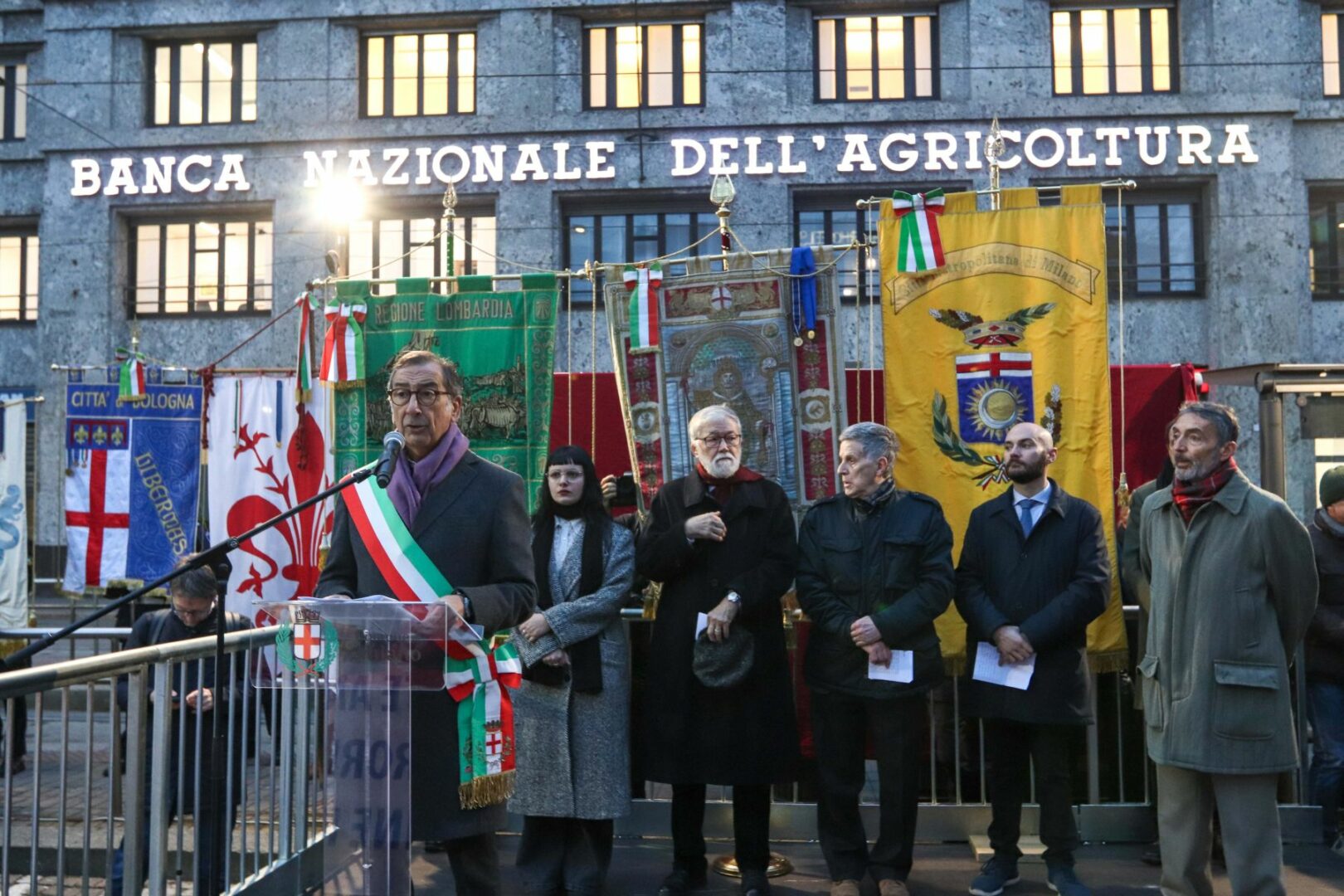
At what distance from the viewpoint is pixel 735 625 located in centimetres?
566

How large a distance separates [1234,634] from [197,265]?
2120 cm

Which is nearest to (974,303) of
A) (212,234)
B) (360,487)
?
(360,487)

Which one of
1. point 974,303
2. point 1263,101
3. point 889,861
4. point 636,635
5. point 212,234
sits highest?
point 1263,101

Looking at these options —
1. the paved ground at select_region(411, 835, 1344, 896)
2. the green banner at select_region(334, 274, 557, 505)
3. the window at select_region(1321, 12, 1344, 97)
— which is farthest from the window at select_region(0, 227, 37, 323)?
the window at select_region(1321, 12, 1344, 97)

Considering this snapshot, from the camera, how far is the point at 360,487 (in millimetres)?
3854

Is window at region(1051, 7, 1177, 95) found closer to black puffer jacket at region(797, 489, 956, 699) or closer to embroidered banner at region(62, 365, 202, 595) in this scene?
embroidered banner at region(62, 365, 202, 595)

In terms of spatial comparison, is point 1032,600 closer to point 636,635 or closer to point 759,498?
point 759,498

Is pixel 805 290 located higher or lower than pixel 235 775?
higher

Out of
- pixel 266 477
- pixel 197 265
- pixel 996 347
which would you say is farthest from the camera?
pixel 197 265

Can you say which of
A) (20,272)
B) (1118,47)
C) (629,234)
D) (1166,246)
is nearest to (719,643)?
(629,234)

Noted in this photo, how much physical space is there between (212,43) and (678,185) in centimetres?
873

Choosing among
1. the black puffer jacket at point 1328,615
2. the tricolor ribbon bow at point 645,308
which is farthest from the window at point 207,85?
the black puffer jacket at point 1328,615

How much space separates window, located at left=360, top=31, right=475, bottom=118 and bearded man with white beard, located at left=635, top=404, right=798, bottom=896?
17.6 m

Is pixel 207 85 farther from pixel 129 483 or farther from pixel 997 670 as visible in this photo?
pixel 997 670
